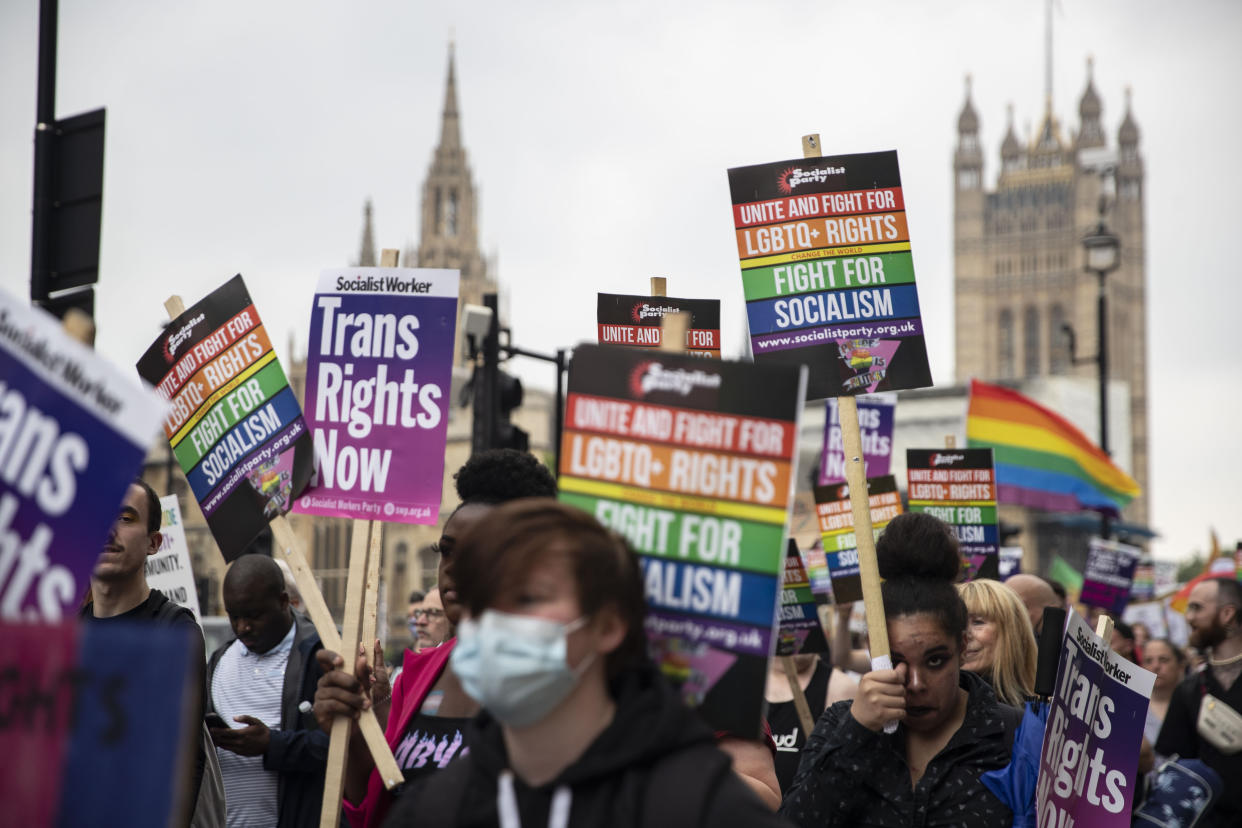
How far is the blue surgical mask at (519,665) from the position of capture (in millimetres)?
2107

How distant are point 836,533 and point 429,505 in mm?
3724

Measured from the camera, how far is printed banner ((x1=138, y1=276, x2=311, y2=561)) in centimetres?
371

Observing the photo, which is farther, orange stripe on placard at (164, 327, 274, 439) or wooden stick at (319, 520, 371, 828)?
orange stripe on placard at (164, 327, 274, 439)

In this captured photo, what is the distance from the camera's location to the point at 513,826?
7.01 ft

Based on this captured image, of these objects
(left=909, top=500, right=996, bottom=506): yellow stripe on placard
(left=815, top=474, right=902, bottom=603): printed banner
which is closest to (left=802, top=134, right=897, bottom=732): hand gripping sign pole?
(left=815, top=474, right=902, bottom=603): printed banner

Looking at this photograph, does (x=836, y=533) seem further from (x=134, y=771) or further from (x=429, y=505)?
(x=134, y=771)

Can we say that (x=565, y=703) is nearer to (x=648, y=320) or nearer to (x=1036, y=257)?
(x=648, y=320)

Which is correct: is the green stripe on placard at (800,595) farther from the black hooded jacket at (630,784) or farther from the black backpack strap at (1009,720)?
the black hooded jacket at (630,784)

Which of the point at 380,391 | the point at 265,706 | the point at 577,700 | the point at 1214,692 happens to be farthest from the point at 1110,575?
the point at 577,700

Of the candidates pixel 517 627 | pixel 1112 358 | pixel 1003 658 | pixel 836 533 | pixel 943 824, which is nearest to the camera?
pixel 517 627

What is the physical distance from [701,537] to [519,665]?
60 centimetres

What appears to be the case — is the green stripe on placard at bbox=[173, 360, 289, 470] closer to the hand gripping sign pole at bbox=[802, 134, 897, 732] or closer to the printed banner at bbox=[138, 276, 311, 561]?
the printed banner at bbox=[138, 276, 311, 561]

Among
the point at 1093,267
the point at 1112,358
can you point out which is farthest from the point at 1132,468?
the point at 1093,267

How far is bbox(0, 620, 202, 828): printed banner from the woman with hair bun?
6.28ft
